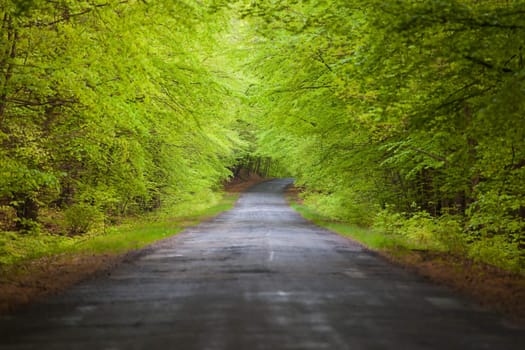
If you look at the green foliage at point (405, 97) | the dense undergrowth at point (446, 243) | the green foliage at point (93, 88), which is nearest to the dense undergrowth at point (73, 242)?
the green foliage at point (93, 88)

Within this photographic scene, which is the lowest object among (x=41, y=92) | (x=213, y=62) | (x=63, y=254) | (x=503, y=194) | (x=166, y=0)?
(x=63, y=254)

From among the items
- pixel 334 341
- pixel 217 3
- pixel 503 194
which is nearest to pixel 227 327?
pixel 334 341

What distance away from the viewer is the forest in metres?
9.70

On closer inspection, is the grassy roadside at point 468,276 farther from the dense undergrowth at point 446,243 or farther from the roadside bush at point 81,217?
the roadside bush at point 81,217

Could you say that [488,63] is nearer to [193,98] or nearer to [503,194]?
[503,194]

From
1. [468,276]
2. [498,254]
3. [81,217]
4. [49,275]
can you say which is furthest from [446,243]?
[81,217]

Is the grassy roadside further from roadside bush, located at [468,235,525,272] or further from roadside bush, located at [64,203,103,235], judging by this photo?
roadside bush, located at [64,203,103,235]

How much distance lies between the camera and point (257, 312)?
7.06m

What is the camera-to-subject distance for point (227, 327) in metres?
6.31

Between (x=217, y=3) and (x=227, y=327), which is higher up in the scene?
(x=217, y=3)

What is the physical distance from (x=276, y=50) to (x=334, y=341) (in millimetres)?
12926

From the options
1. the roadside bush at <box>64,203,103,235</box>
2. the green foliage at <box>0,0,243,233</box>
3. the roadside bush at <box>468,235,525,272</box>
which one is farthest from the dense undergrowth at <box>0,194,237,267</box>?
the roadside bush at <box>468,235,525,272</box>

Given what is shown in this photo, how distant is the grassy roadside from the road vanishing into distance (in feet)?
1.35

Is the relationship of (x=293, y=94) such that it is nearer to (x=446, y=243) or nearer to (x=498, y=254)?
(x=446, y=243)
